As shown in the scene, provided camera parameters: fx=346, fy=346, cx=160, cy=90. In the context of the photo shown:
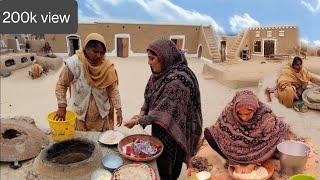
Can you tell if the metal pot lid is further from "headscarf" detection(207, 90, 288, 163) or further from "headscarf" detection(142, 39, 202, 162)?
"headscarf" detection(207, 90, 288, 163)

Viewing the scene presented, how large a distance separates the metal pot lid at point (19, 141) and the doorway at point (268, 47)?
2021cm

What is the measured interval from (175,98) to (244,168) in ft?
4.13

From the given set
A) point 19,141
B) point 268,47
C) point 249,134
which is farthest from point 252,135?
point 268,47

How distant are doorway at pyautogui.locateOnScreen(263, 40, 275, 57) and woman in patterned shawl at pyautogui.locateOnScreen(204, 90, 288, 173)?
1872 cm

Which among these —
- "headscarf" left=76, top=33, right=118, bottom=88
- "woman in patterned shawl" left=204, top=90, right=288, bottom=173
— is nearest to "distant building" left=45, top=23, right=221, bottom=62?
"woman in patterned shawl" left=204, top=90, right=288, bottom=173

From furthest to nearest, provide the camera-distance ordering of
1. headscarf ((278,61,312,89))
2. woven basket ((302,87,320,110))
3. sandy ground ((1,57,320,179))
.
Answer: headscarf ((278,61,312,89)), woven basket ((302,87,320,110)), sandy ground ((1,57,320,179))

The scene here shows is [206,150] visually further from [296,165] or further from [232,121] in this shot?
[296,165]

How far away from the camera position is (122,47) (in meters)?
18.9

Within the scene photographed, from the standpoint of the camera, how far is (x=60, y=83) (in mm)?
3373

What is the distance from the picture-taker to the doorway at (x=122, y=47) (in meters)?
18.7

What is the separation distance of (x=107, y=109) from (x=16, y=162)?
47.2 inches

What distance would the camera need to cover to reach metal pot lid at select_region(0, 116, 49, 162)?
260 centimetres

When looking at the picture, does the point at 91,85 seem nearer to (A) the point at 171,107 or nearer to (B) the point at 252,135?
(A) the point at 171,107

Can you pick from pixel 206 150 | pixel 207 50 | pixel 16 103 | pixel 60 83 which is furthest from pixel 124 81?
pixel 60 83
